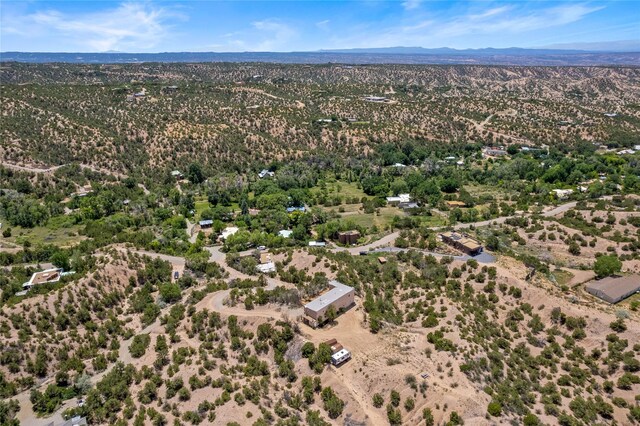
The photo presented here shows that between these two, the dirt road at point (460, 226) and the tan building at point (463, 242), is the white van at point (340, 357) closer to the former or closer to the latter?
the dirt road at point (460, 226)

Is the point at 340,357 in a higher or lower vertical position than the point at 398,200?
higher

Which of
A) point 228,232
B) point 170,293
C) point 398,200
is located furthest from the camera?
point 398,200

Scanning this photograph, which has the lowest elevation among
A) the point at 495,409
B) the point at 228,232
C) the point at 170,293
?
the point at 228,232

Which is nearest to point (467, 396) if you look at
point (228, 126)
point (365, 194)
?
point (365, 194)

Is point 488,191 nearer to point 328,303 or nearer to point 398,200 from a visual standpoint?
point 398,200

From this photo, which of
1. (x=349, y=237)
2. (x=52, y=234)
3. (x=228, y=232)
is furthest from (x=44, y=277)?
(x=349, y=237)

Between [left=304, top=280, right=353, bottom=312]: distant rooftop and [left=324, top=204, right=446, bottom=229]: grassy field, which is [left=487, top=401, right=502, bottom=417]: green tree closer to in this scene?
[left=304, top=280, right=353, bottom=312]: distant rooftop
